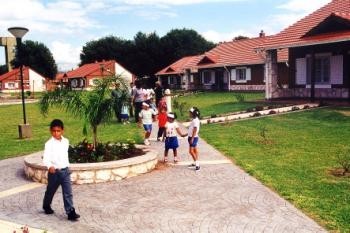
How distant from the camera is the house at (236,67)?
3628cm

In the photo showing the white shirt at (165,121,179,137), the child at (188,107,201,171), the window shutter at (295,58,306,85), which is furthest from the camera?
the window shutter at (295,58,306,85)

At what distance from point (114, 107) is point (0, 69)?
103045mm

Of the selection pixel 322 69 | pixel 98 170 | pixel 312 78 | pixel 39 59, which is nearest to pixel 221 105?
pixel 312 78

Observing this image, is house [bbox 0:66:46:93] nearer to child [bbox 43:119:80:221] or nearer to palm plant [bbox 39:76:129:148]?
palm plant [bbox 39:76:129:148]

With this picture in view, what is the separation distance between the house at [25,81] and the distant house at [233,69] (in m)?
37.9

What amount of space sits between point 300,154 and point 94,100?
4841mm

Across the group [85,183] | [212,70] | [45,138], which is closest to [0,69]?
[212,70]

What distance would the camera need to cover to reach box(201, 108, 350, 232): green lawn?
6.17 meters

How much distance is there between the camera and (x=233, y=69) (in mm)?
39844

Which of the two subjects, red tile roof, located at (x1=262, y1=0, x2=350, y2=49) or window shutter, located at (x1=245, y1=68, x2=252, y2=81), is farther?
window shutter, located at (x1=245, y1=68, x2=252, y2=81)

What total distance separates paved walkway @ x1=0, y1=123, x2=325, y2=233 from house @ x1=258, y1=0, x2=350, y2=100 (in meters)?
13.4

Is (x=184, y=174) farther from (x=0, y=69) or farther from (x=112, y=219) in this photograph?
(x=0, y=69)

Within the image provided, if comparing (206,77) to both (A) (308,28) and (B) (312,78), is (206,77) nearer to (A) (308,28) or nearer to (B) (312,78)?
(A) (308,28)

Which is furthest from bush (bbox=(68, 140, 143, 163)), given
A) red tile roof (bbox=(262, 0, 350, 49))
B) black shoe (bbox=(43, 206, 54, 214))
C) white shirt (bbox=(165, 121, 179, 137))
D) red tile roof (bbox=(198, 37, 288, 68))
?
red tile roof (bbox=(198, 37, 288, 68))
